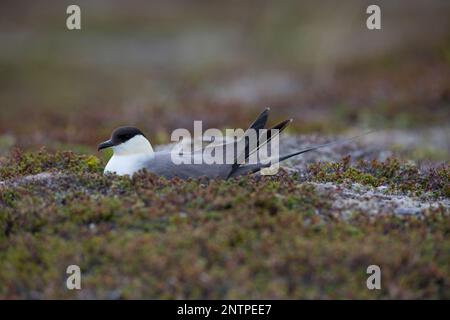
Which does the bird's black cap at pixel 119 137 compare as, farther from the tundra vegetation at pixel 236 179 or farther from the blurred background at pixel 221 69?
the blurred background at pixel 221 69

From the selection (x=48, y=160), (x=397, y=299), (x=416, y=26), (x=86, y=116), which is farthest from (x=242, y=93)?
(x=397, y=299)

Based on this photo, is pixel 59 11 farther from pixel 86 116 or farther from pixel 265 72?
pixel 86 116

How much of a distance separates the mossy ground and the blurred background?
453 centimetres

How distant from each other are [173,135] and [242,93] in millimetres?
4618

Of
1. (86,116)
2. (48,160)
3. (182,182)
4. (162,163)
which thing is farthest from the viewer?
(86,116)

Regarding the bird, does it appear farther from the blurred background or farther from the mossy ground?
the blurred background

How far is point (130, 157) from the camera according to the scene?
6828 mm

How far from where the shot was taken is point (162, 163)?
6656 mm

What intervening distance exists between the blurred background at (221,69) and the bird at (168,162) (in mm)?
3519

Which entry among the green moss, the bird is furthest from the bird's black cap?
the green moss

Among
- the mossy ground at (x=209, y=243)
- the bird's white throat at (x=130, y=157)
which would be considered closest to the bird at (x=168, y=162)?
the bird's white throat at (x=130, y=157)

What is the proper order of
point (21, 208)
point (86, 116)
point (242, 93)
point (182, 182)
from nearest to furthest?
1. point (21, 208)
2. point (182, 182)
3. point (86, 116)
4. point (242, 93)

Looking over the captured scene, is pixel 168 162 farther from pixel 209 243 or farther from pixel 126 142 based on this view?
pixel 209 243

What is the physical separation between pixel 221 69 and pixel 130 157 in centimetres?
1189
